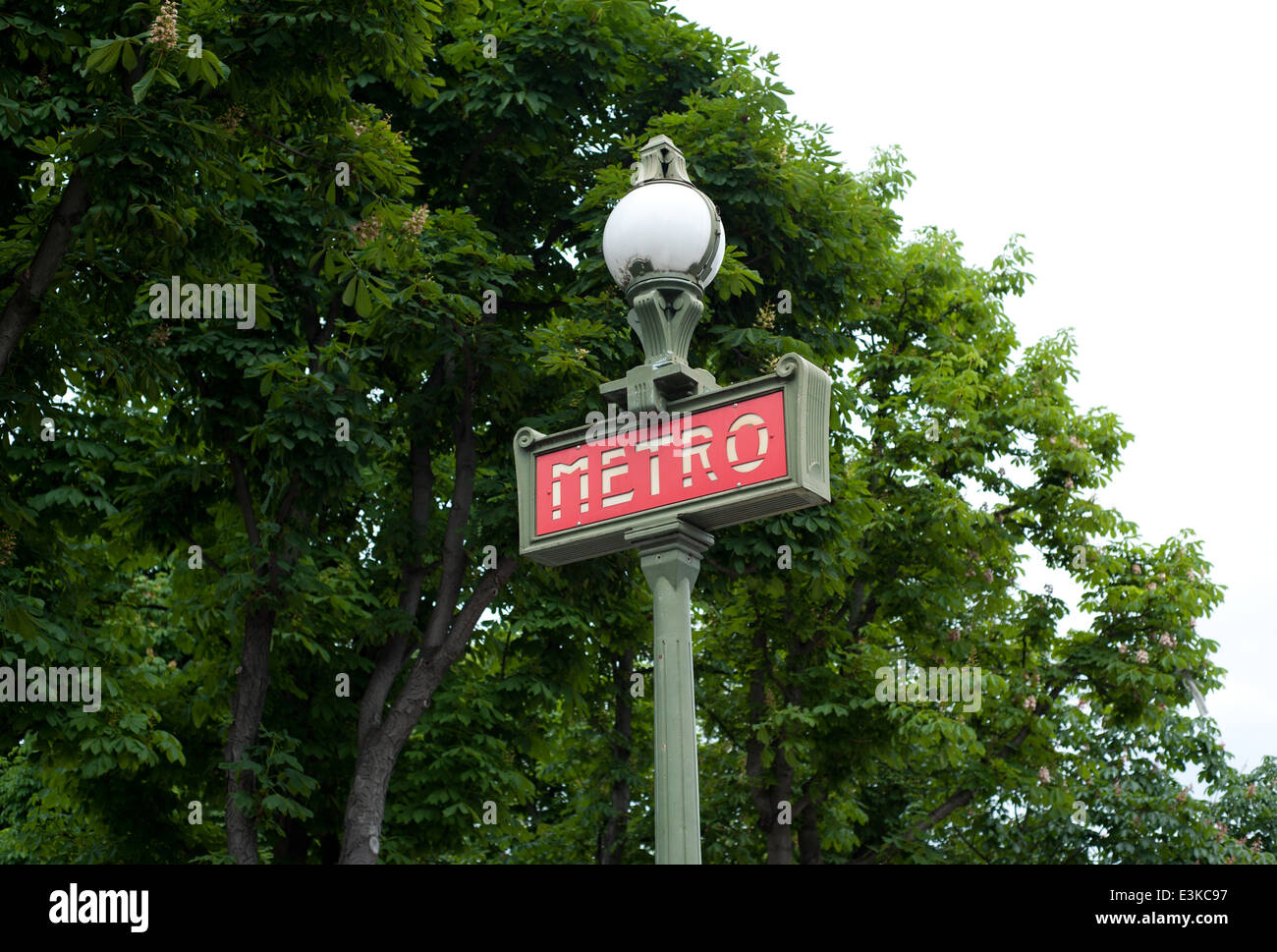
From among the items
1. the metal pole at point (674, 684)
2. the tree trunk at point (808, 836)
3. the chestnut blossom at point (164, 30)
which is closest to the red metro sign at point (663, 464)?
the metal pole at point (674, 684)

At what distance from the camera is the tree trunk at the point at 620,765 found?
71.1 feet

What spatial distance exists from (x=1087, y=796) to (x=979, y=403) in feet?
22.9

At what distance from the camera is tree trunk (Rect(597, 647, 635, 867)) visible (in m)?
21.7

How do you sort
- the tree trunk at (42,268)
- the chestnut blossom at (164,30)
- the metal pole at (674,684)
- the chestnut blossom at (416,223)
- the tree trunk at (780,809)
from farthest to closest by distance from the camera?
the tree trunk at (780,809) → the chestnut blossom at (416,223) → the tree trunk at (42,268) → the chestnut blossom at (164,30) → the metal pole at (674,684)

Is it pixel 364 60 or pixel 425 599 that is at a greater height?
pixel 364 60

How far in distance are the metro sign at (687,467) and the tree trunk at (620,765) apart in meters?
15.4

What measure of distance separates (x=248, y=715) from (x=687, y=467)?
10.1 metres

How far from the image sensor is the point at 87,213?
30.8 ft

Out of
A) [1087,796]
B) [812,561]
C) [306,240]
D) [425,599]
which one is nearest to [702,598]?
[812,561]

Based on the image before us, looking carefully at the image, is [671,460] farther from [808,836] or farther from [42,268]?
[808,836]

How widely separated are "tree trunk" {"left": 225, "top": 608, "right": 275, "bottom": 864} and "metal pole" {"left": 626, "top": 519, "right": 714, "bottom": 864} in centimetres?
969

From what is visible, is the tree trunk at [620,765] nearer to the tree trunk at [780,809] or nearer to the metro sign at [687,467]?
the tree trunk at [780,809]
